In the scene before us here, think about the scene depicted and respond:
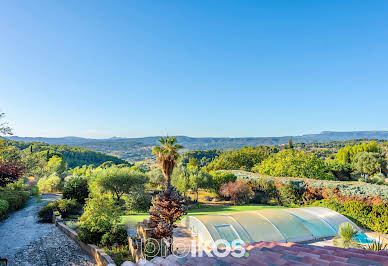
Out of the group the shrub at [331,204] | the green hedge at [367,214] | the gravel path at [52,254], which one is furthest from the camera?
the shrub at [331,204]

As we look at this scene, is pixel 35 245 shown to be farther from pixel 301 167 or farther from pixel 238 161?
pixel 238 161

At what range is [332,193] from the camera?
1758 centimetres

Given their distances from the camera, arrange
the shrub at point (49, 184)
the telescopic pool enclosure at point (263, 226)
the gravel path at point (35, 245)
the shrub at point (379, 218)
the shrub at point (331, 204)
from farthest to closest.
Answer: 1. the shrub at point (49, 184)
2. the shrub at point (331, 204)
3. the shrub at point (379, 218)
4. the telescopic pool enclosure at point (263, 226)
5. the gravel path at point (35, 245)

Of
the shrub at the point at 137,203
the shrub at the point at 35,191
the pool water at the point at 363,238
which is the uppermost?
the pool water at the point at 363,238

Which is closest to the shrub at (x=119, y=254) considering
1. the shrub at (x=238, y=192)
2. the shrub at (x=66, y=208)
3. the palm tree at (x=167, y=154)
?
the palm tree at (x=167, y=154)

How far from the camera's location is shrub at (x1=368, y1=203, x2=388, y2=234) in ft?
44.5

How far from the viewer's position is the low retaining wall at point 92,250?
838cm

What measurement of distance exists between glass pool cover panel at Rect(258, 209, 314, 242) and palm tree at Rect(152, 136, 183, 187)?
5.69 meters

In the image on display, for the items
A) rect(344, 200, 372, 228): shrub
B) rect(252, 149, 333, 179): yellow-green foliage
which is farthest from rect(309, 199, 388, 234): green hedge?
rect(252, 149, 333, 179): yellow-green foliage

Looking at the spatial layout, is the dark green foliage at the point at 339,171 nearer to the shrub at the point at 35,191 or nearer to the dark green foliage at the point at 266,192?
the dark green foliage at the point at 266,192

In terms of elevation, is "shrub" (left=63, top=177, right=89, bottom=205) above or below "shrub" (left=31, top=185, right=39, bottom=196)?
above

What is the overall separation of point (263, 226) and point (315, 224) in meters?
3.37

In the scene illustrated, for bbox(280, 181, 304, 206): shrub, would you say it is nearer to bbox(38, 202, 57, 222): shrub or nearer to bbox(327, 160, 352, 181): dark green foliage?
bbox(327, 160, 352, 181): dark green foliage

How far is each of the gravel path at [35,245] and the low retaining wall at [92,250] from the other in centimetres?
19
